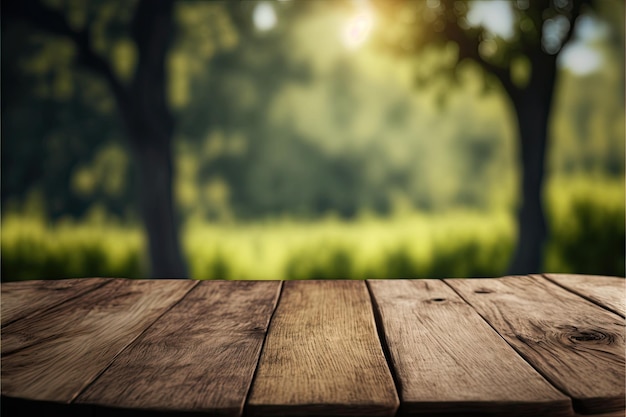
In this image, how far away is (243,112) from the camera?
22.3 ft

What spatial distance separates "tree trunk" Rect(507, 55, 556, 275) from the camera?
549 centimetres

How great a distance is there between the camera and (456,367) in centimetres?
93

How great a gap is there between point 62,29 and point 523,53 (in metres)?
4.26

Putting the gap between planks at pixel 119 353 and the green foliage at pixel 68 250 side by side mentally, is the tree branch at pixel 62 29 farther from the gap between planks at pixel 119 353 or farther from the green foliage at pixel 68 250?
the gap between planks at pixel 119 353

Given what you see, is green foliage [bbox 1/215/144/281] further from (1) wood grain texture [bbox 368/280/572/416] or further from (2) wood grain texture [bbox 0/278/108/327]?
(1) wood grain texture [bbox 368/280/572/416]

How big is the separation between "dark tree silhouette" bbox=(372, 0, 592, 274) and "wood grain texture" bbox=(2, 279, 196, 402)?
4.46m

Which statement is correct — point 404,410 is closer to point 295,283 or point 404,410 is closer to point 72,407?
point 72,407

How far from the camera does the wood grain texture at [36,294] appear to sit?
1.35 meters

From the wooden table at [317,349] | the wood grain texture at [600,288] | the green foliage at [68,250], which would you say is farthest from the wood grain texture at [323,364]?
the green foliage at [68,250]

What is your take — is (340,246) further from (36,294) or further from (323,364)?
(323,364)

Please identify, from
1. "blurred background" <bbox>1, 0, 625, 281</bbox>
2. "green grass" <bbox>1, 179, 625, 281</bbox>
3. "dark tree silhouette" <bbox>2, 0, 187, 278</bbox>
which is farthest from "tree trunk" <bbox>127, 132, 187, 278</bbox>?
"green grass" <bbox>1, 179, 625, 281</bbox>

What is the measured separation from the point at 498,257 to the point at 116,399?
6.38m

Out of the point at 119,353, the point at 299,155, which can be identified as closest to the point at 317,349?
the point at 119,353

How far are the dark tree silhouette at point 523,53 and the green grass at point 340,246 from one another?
1127 mm
